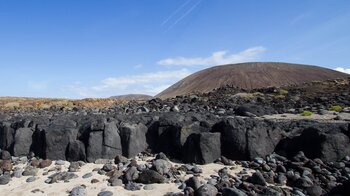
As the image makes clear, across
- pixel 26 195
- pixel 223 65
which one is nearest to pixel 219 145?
pixel 26 195

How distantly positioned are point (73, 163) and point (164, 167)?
2.43m

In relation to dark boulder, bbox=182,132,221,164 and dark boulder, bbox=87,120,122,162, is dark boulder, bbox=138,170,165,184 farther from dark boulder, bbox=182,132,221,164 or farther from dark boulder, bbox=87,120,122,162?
dark boulder, bbox=87,120,122,162

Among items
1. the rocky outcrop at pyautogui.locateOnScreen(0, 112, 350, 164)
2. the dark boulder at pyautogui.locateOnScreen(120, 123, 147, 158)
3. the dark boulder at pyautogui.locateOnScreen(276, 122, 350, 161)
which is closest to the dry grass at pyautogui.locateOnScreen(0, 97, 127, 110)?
the rocky outcrop at pyautogui.locateOnScreen(0, 112, 350, 164)

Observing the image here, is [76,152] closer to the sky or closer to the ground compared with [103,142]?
closer to the ground

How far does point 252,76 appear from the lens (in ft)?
211

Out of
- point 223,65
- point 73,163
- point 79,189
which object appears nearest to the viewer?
point 79,189

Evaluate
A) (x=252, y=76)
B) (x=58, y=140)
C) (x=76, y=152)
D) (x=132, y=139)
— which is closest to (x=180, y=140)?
(x=132, y=139)

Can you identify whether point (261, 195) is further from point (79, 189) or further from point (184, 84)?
point (184, 84)

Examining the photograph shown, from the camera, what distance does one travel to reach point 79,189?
718 cm

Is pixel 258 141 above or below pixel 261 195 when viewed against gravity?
above

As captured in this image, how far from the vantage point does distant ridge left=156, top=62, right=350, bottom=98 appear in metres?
60.3

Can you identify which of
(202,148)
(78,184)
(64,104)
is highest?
(64,104)

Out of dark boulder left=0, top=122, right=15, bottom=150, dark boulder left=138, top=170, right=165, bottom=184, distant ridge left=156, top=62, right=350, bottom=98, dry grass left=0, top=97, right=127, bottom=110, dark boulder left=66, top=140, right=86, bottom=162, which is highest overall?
distant ridge left=156, top=62, right=350, bottom=98

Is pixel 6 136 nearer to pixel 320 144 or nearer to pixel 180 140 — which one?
pixel 180 140
